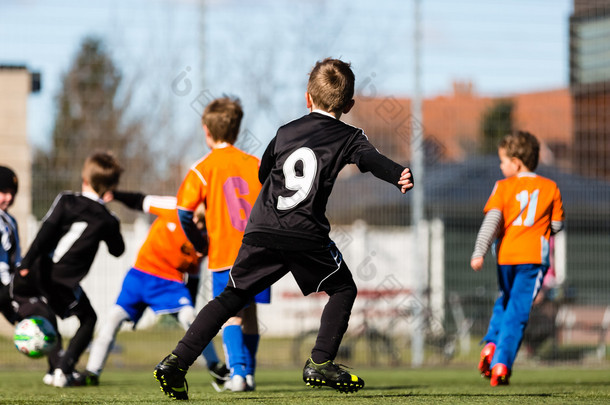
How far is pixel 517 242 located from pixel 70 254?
305 cm

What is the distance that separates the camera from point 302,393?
5648 mm

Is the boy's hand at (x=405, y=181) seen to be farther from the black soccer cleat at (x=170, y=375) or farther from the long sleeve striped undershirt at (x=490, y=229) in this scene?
the long sleeve striped undershirt at (x=490, y=229)

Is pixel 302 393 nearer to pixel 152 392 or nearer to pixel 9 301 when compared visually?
pixel 152 392

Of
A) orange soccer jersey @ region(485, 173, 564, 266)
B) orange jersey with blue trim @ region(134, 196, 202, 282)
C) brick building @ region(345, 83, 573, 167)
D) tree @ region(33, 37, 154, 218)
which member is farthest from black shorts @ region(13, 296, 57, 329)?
brick building @ region(345, 83, 573, 167)

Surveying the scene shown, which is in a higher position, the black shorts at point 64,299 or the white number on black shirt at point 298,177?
the white number on black shirt at point 298,177

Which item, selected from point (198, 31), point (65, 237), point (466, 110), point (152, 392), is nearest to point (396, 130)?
point (466, 110)

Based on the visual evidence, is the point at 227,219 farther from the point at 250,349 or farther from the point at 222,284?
the point at 250,349

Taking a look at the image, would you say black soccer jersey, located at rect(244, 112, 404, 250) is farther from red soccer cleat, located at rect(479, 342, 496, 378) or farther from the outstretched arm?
red soccer cleat, located at rect(479, 342, 496, 378)

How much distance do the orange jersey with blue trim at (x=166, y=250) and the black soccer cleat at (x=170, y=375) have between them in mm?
2080

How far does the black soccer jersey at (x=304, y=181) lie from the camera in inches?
181

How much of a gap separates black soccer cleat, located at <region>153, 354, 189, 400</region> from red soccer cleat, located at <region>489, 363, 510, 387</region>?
2384mm

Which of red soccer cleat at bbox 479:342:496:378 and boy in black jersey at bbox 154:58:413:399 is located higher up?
boy in black jersey at bbox 154:58:413:399

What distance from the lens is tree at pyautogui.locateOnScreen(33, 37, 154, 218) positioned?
10.6m

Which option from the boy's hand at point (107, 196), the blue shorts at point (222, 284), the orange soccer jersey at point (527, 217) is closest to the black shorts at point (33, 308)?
the boy's hand at point (107, 196)
